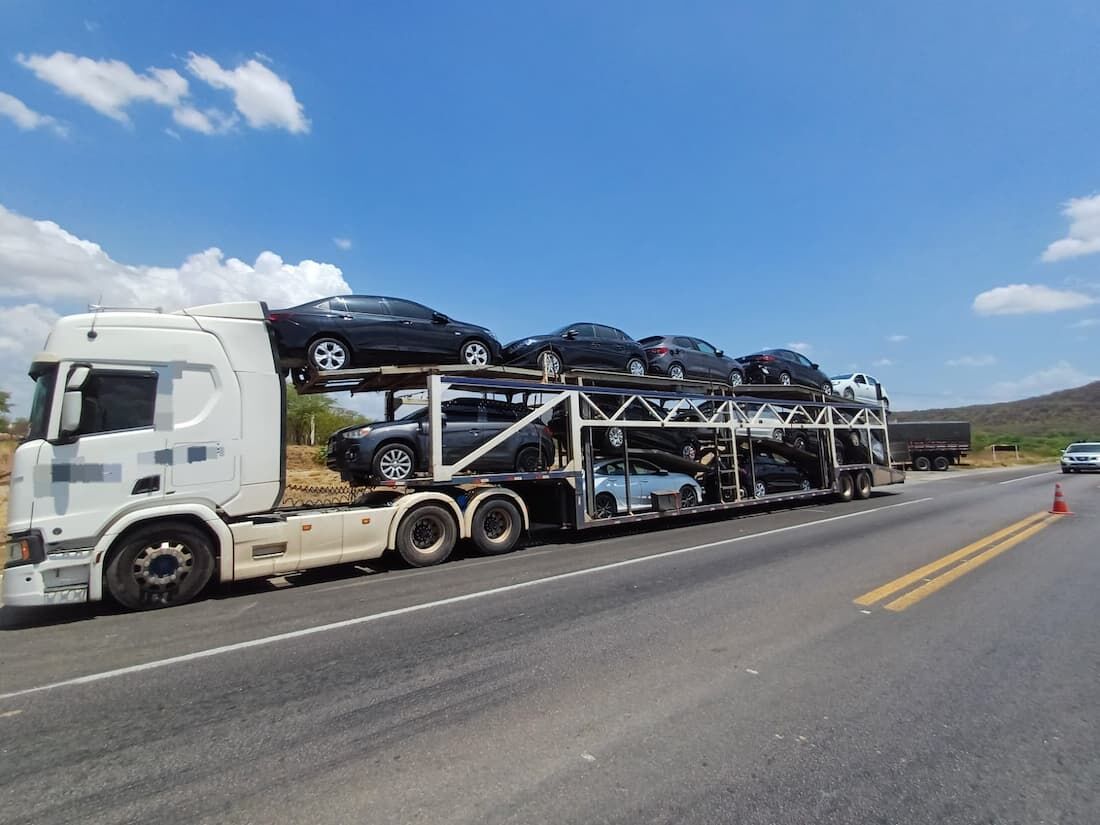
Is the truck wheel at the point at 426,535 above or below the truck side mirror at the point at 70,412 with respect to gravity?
below

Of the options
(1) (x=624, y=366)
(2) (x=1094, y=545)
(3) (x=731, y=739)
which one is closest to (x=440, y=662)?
(3) (x=731, y=739)

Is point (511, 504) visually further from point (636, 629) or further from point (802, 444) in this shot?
point (802, 444)

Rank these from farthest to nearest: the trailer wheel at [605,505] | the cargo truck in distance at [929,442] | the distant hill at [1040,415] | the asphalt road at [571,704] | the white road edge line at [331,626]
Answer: the distant hill at [1040,415] → the cargo truck in distance at [929,442] → the trailer wheel at [605,505] → the white road edge line at [331,626] → the asphalt road at [571,704]

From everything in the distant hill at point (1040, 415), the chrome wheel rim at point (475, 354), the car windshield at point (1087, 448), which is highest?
the distant hill at point (1040, 415)

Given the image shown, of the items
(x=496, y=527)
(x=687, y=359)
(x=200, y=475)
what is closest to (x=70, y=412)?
(x=200, y=475)

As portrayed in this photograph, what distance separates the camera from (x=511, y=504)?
9.02 meters

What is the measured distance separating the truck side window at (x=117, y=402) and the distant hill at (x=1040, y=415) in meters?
86.2

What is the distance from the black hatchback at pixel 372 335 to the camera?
834cm

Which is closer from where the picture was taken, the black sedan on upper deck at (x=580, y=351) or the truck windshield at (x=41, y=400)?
the truck windshield at (x=41, y=400)

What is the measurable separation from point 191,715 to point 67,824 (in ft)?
3.41

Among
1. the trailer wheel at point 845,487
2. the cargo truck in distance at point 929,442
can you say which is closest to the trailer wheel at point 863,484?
the trailer wheel at point 845,487

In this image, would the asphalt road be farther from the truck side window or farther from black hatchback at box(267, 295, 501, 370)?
black hatchback at box(267, 295, 501, 370)

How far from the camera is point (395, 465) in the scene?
27.8ft

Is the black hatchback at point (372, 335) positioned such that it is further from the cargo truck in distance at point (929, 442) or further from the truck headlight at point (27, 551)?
the cargo truck in distance at point (929, 442)
